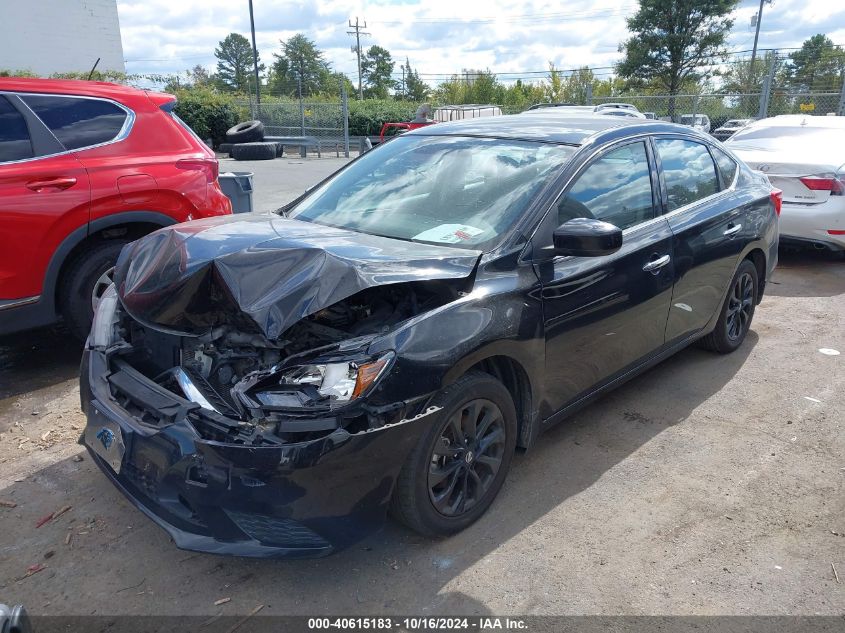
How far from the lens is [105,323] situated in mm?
3242

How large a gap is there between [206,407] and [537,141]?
2251 millimetres

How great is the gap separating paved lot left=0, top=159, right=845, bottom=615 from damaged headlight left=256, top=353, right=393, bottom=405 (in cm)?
83

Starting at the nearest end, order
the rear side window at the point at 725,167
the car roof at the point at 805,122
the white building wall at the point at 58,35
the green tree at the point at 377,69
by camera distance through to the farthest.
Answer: the rear side window at the point at 725,167
the car roof at the point at 805,122
the white building wall at the point at 58,35
the green tree at the point at 377,69

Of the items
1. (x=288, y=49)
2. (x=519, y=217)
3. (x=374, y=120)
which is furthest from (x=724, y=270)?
(x=288, y=49)

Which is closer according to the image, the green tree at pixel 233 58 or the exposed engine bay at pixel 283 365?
the exposed engine bay at pixel 283 365

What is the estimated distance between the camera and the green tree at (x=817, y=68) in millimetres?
19406

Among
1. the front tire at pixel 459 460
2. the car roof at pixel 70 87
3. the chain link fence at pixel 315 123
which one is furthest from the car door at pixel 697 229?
the chain link fence at pixel 315 123

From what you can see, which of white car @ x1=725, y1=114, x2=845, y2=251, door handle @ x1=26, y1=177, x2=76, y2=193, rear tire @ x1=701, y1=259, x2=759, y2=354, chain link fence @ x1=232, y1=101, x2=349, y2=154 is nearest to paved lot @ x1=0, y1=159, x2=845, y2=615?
rear tire @ x1=701, y1=259, x2=759, y2=354

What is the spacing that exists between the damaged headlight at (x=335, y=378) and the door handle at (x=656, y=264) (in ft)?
6.21

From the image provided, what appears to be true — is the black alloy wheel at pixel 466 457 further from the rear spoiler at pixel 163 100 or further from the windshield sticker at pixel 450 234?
the rear spoiler at pixel 163 100

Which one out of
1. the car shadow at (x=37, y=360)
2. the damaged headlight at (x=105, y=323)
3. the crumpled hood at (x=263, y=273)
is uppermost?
the crumpled hood at (x=263, y=273)

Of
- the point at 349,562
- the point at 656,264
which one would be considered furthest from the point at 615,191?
the point at 349,562

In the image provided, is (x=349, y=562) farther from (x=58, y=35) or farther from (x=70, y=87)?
(x=58, y=35)

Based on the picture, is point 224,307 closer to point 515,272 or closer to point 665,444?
point 515,272
